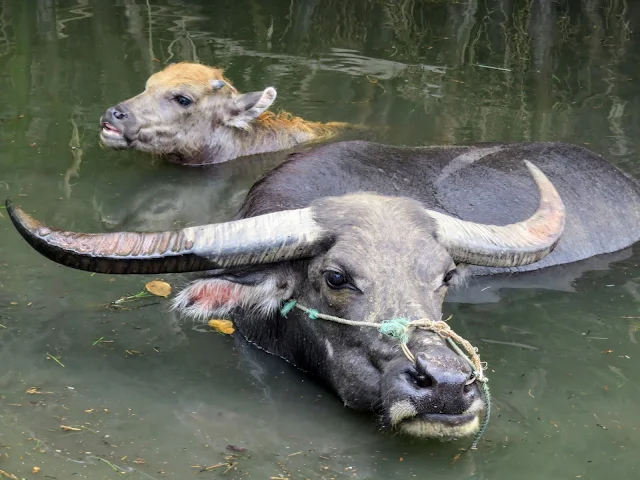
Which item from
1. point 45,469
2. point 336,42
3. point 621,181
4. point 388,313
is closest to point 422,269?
point 388,313

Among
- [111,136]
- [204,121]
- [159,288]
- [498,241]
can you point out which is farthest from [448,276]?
[204,121]

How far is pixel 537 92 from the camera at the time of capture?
36.3 ft

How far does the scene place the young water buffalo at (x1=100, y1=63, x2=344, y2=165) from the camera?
9.22 meters

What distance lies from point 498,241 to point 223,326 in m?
1.77

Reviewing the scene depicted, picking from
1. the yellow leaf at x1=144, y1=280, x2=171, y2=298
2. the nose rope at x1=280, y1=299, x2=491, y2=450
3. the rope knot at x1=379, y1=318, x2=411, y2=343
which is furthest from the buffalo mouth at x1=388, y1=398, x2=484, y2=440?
the yellow leaf at x1=144, y1=280, x2=171, y2=298

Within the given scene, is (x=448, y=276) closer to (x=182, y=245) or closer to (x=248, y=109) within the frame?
(x=182, y=245)

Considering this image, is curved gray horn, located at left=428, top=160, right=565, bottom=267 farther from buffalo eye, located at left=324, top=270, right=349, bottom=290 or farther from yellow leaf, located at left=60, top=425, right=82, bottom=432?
yellow leaf, located at left=60, top=425, right=82, bottom=432

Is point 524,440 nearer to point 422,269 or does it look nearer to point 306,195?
point 422,269

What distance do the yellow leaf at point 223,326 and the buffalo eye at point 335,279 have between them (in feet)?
3.64

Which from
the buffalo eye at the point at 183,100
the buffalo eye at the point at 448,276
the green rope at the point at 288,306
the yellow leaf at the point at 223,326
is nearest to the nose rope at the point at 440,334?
the buffalo eye at the point at 448,276

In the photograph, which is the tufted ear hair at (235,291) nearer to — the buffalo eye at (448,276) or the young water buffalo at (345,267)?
the young water buffalo at (345,267)

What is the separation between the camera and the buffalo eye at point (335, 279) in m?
4.84

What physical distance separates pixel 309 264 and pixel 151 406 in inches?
43.3

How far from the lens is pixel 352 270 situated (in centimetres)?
479
